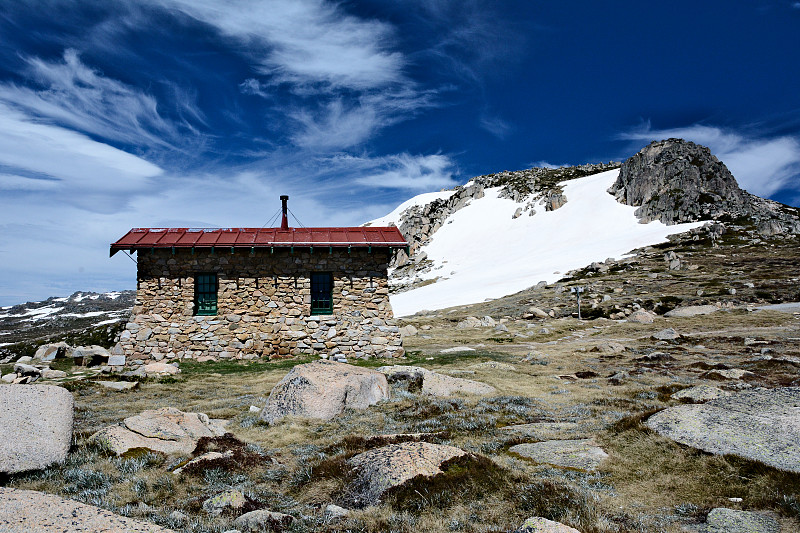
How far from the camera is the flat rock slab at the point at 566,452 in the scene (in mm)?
7539

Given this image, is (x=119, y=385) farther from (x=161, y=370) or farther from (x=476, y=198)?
(x=476, y=198)

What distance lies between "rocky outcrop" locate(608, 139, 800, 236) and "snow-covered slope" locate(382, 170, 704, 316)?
3.72 metres

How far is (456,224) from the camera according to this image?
116 m

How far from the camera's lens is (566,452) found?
316 inches

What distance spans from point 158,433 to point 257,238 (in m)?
14.4

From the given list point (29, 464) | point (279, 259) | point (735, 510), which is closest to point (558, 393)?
point (735, 510)

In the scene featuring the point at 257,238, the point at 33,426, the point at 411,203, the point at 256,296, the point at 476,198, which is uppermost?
the point at 411,203

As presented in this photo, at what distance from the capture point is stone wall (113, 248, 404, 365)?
2164 centimetres

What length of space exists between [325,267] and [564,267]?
54097 millimetres

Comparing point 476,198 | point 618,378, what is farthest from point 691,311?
point 476,198

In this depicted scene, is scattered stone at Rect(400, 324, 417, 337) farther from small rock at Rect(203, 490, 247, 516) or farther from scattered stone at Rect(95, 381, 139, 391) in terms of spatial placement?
small rock at Rect(203, 490, 247, 516)

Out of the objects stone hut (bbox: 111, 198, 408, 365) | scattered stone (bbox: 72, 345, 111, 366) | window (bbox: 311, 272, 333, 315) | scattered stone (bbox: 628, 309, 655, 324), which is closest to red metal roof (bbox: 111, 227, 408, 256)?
stone hut (bbox: 111, 198, 408, 365)

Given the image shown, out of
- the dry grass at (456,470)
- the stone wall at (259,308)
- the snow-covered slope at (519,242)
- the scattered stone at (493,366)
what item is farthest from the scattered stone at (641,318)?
the snow-covered slope at (519,242)

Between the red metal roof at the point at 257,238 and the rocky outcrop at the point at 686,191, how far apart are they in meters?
77.9
